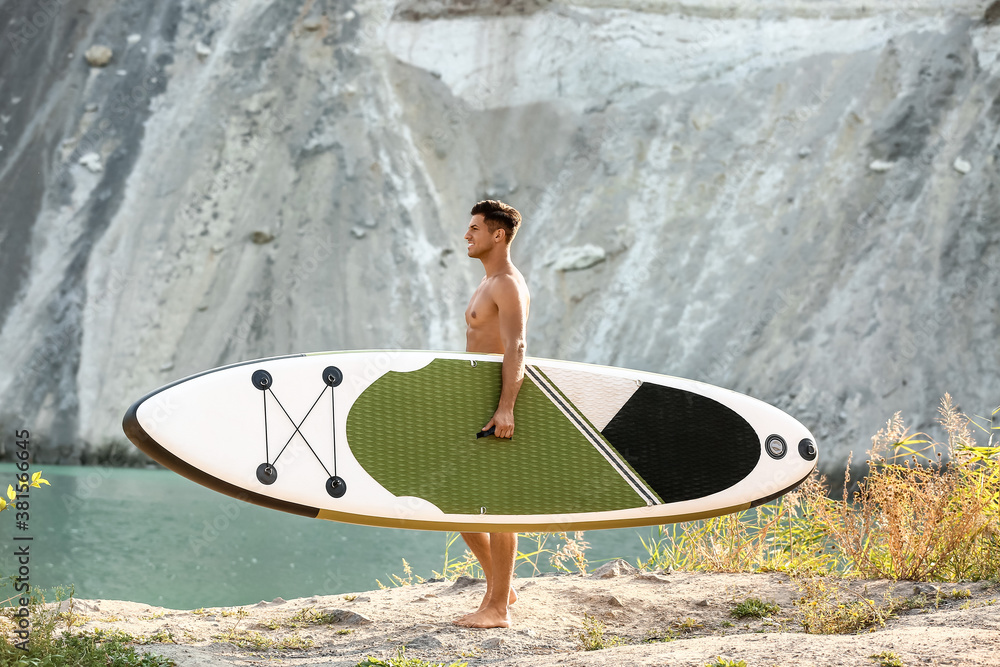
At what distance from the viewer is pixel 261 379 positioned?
140 inches

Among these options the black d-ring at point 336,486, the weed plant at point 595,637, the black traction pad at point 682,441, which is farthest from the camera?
the black traction pad at point 682,441

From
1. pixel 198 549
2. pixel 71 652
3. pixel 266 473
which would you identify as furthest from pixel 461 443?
pixel 198 549

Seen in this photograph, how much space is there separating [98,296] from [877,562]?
13817 millimetres

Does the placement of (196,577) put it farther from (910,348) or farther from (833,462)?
(910,348)

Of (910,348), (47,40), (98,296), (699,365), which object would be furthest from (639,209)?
(47,40)

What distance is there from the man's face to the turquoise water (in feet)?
8.89

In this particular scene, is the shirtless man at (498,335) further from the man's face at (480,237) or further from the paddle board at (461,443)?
the paddle board at (461,443)

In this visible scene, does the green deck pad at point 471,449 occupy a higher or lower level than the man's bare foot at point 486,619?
higher

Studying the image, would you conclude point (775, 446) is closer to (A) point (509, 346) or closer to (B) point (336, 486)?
(A) point (509, 346)

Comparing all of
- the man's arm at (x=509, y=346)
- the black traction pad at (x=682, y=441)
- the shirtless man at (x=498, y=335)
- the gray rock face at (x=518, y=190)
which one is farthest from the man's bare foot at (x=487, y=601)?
the gray rock face at (x=518, y=190)

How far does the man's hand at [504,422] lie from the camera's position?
3482mm

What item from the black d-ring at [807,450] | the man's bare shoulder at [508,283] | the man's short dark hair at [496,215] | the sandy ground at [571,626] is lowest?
the sandy ground at [571,626]

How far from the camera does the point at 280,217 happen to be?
14961 millimetres

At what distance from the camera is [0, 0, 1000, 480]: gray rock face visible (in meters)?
12.9
